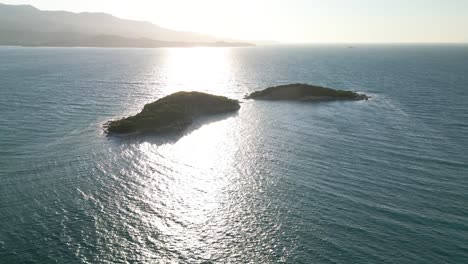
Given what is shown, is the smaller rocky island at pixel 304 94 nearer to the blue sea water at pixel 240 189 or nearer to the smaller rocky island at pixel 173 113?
the smaller rocky island at pixel 173 113

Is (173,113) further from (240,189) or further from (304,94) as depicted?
(304,94)

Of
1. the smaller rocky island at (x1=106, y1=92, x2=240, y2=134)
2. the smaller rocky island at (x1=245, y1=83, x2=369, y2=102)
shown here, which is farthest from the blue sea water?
the smaller rocky island at (x1=245, y1=83, x2=369, y2=102)

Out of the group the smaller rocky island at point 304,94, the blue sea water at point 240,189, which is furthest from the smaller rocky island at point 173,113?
the smaller rocky island at point 304,94

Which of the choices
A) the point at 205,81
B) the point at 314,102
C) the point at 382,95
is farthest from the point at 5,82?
the point at 382,95

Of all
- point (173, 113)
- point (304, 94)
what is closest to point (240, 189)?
point (173, 113)

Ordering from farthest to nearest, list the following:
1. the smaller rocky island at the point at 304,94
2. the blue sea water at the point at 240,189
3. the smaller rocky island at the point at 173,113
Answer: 1. the smaller rocky island at the point at 304,94
2. the smaller rocky island at the point at 173,113
3. the blue sea water at the point at 240,189

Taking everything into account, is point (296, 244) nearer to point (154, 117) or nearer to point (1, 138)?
point (154, 117)
